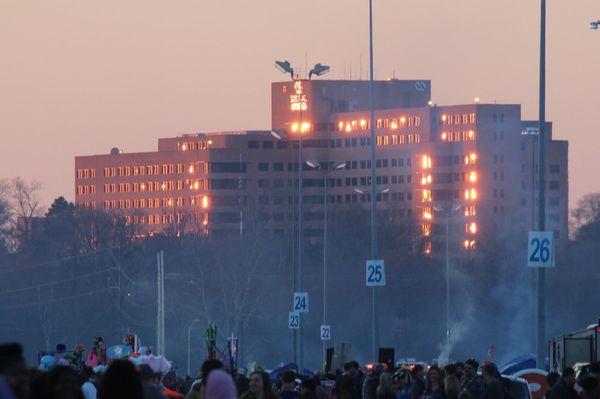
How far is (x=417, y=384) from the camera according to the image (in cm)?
2798

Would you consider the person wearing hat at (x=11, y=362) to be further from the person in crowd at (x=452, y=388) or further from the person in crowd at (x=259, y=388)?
the person in crowd at (x=452, y=388)

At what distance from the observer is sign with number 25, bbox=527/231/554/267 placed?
33.8 metres

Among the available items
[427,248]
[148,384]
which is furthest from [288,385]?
[427,248]

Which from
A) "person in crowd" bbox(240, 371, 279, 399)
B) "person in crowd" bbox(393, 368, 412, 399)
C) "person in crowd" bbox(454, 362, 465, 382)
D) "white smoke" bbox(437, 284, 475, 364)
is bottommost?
"white smoke" bbox(437, 284, 475, 364)

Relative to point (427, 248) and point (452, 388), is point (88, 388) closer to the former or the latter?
point (452, 388)

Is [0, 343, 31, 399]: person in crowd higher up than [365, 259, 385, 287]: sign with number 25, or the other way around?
[0, 343, 31, 399]: person in crowd

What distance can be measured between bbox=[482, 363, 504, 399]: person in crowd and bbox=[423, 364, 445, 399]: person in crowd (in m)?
0.58

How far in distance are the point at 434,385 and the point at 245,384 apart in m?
2.66

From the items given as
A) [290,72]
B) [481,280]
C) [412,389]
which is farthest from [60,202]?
[412,389]

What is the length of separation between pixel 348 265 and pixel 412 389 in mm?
132382

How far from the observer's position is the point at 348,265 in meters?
160

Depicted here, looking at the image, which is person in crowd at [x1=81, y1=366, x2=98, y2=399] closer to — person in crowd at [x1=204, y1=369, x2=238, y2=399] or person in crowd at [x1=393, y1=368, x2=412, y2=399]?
person in crowd at [x1=393, y1=368, x2=412, y2=399]

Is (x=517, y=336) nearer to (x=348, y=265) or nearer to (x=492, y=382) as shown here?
(x=348, y=265)

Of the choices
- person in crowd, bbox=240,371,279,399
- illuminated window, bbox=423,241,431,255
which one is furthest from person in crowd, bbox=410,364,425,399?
illuminated window, bbox=423,241,431,255
